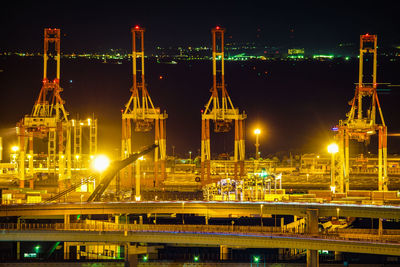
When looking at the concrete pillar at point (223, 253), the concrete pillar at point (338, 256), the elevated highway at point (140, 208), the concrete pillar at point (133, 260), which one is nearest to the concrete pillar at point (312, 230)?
the concrete pillar at point (338, 256)

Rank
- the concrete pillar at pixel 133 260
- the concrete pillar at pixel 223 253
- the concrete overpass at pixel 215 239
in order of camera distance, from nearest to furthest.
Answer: the concrete overpass at pixel 215 239, the concrete pillar at pixel 133 260, the concrete pillar at pixel 223 253

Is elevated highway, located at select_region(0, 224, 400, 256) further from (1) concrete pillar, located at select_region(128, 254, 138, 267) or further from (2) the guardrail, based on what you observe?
(1) concrete pillar, located at select_region(128, 254, 138, 267)

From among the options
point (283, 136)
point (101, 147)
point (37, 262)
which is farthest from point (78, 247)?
point (283, 136)

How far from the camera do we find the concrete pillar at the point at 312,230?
91.2ft

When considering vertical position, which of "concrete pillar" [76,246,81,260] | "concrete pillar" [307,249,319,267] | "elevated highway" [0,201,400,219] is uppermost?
"elevated highway" [0,201,400,219]

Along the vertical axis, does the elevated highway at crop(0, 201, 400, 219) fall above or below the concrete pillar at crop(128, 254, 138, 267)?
above

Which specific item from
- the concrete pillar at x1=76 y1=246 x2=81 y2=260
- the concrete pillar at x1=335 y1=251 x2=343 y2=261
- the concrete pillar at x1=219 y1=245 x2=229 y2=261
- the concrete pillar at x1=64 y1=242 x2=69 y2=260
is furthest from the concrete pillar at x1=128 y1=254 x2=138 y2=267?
the concrete pillar at x1=335 y1=251 x2=343 y2=261

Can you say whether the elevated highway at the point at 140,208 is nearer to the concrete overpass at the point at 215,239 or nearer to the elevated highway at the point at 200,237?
the elevated highway at the point at 200,237

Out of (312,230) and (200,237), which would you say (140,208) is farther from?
(312,230)

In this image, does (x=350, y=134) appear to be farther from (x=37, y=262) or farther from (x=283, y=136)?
(x=283, y=136)

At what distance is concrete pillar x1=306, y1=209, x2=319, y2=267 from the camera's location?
1094 inches

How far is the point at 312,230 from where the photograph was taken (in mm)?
29766

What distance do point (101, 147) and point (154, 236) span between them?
54.2 m

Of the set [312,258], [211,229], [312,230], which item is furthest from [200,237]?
[312,230]
